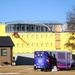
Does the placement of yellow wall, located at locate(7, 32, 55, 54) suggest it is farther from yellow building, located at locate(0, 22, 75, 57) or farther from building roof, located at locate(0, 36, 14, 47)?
building roof, located at locate(0, 36, 14, 47)

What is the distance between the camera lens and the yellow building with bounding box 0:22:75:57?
140m

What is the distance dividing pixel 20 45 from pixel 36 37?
7292 mm

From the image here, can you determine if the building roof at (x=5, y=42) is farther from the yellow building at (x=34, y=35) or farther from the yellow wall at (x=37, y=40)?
the yellow wall at (x=37, y=40)

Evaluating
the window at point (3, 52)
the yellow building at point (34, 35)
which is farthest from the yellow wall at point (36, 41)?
the window at point (3, 52)

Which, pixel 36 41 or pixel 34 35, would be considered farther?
pixel 36 41

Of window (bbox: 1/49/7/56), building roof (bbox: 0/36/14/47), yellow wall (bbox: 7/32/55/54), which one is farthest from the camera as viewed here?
yellow wall (bbox: 7/32/55/54)

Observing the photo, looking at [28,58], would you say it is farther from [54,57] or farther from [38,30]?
[38,30]

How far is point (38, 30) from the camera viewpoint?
145750mm

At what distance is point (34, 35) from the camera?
14262cm

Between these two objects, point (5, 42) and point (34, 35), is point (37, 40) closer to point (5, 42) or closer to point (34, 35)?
point (34, 35)

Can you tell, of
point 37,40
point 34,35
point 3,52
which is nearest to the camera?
point 3,52

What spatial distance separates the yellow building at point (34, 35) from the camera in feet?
461

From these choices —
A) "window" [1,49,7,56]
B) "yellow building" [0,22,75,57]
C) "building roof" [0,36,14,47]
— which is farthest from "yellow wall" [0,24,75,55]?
"window" [1,49,7,56]

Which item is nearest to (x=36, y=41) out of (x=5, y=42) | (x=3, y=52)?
(x=5, y=42)
